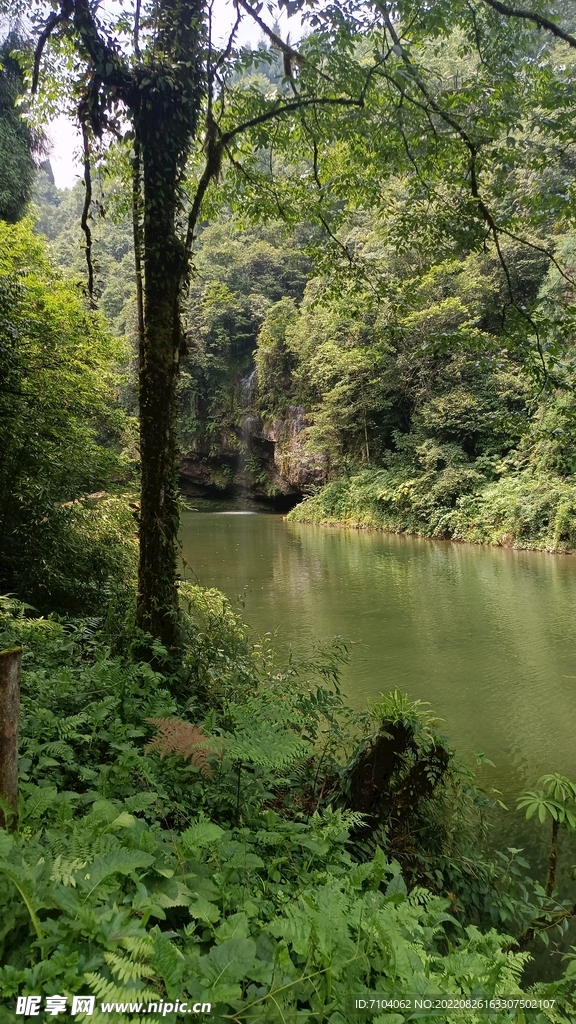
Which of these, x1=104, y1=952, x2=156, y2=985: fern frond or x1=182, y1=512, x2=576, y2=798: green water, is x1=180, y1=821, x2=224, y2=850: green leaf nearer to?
x1=104, y1=952, x2=156, y2=985: fern frond

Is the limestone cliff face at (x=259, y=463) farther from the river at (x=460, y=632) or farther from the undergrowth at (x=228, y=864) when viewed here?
the undergrowth at (x=228, y=864)

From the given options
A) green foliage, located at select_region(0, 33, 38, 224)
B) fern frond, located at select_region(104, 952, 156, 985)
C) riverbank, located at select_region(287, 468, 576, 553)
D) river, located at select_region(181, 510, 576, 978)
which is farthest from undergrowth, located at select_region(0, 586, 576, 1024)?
green foliage, located at select_region(0, 33, 38, 224)

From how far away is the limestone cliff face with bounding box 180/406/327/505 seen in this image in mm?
25297

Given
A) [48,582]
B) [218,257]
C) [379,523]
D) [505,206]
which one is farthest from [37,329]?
[218,257]

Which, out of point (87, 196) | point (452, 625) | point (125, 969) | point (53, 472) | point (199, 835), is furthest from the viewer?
point (452, 625)

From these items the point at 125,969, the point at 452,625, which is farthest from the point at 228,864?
the point at 452,625

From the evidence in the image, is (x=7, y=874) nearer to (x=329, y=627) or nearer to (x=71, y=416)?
(x=71, y=416)

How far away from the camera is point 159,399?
10.8 ft

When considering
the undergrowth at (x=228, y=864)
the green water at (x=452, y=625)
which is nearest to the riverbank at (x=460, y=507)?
the green water at (x=452, y=625)

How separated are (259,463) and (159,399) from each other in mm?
25599

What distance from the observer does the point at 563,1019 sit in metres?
1.31

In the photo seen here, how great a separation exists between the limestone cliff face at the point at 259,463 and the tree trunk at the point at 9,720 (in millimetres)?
23239

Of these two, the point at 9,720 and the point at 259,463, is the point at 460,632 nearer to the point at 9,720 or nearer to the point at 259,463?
the point at 9,720

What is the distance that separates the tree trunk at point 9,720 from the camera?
4.12 ft
